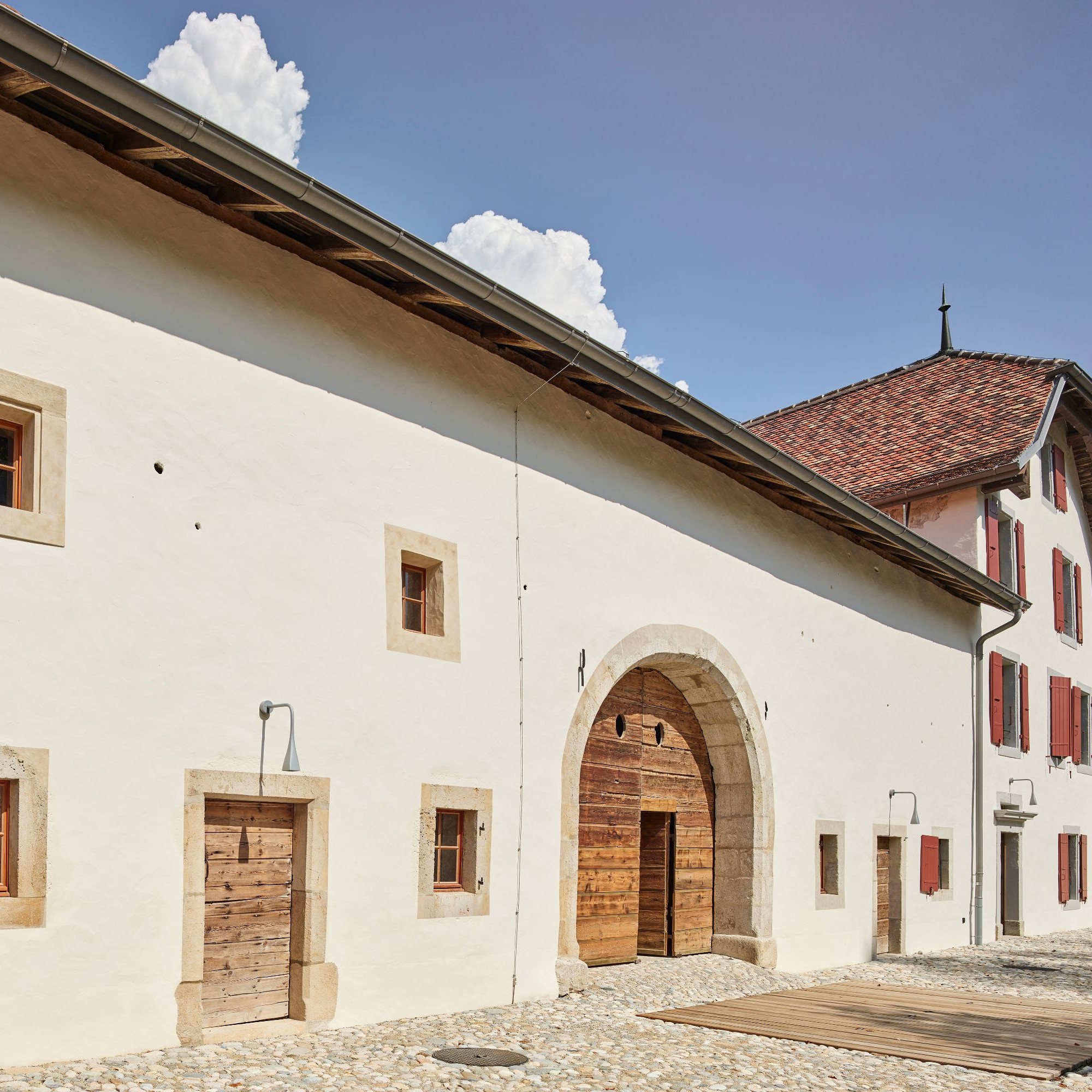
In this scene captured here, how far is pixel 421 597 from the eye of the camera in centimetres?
830

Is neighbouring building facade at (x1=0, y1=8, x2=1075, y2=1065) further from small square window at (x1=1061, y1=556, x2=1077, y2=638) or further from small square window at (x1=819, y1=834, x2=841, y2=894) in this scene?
small square window at (x1=1061, y1=556, x2=1077, y2=638)

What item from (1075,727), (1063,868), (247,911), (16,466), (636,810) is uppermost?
(16,466)

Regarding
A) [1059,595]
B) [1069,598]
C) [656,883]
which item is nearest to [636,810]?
[656,883]

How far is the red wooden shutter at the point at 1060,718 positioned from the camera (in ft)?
63.9

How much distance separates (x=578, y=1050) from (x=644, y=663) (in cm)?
419

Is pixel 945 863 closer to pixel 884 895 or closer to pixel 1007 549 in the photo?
pixel 884 895

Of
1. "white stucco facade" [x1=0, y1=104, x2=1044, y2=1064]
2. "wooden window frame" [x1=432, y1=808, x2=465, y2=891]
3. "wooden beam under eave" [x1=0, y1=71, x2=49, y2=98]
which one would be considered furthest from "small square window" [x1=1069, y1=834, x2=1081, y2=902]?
"wooden beam under eave" [x1=0, y1=71, x2=49, y2=98]

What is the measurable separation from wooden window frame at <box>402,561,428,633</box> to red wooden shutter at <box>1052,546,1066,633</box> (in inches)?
587

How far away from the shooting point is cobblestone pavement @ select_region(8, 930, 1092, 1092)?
5703mm

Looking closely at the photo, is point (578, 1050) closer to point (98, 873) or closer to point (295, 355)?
point (98, 873)

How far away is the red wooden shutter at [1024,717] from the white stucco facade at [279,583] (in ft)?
28.6

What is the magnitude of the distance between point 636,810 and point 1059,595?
1235cm

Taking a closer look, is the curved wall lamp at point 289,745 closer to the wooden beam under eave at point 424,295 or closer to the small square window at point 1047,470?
the wooden beam under eave at point 424,295

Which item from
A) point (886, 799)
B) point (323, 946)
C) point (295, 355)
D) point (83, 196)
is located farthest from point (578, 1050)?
point (886, 799)
